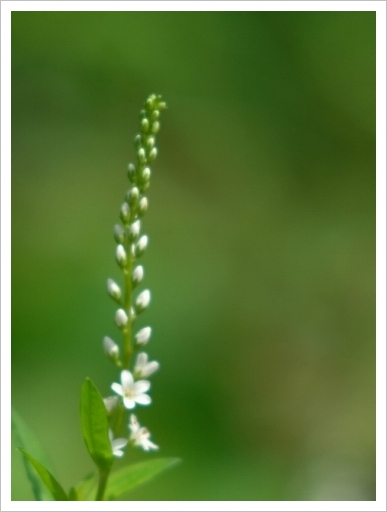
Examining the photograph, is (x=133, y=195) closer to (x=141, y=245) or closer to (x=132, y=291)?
(x=141, y=245)

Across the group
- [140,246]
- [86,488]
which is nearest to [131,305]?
[140,246]

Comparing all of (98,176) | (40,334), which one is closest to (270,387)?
(40,334)

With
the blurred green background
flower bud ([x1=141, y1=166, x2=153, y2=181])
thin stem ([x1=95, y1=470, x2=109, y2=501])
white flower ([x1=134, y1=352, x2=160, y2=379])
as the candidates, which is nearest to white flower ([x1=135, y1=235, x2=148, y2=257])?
flower bud ([x1=141, y1=166, x2=153, y2=181])

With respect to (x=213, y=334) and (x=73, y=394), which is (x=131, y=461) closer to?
(x=73, y=394)

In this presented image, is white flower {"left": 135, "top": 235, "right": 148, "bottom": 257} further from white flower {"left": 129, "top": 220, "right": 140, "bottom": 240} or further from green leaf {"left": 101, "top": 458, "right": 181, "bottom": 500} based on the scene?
green leaf {"left": 101, "top": 458, "right": 181, "bottom": 500}

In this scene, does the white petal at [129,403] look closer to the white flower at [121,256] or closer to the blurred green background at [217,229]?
the white flower at [121,256]
